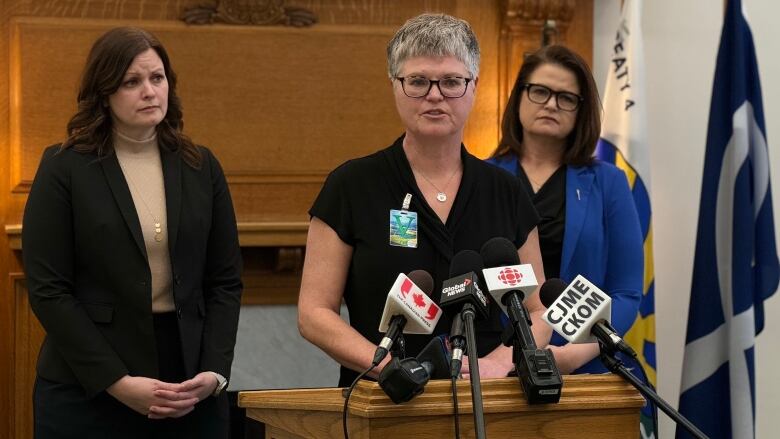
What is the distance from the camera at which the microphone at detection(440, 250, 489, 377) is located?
5.77 ft

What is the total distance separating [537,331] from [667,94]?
2500 mm

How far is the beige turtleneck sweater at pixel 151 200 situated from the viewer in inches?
124

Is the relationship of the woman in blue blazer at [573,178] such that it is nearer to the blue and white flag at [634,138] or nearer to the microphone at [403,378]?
the blue and white flag at [634,138]

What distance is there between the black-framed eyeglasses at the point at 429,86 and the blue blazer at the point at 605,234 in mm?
875

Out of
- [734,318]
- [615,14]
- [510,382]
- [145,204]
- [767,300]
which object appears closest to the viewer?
[510,382]

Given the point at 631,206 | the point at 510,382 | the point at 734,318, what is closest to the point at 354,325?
the point at 510,382

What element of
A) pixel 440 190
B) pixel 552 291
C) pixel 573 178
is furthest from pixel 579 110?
pixel 552 291

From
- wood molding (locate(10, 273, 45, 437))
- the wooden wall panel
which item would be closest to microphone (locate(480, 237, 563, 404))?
the wooden wall panel

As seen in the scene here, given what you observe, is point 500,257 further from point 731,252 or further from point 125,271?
point 731,252

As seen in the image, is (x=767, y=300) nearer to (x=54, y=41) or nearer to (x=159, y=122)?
(x=159, y=122)

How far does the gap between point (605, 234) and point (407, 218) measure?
1.09 m

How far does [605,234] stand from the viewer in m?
3.48

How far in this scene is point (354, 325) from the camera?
2.63 metres

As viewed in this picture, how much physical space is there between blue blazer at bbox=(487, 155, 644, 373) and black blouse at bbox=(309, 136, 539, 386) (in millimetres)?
719
